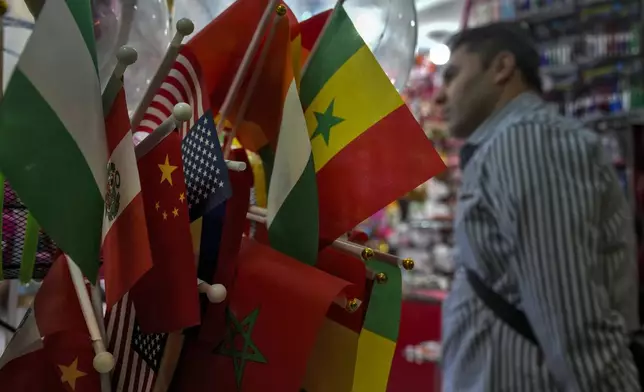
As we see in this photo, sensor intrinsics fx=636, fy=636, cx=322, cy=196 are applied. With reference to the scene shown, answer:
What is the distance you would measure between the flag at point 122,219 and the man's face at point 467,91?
1360mm

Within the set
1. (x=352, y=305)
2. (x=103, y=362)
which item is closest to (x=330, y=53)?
(x=352, y=305)

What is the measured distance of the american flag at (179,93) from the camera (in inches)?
25.0

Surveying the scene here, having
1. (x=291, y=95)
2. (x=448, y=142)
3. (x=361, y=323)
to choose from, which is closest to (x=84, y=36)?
(x=291, y=95)

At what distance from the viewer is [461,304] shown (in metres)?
1.51

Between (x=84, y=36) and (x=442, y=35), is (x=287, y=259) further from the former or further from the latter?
(x=442, y=35)

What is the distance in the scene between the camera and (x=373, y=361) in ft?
2.29

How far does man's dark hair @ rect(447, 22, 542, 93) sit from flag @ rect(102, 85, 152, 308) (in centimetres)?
139

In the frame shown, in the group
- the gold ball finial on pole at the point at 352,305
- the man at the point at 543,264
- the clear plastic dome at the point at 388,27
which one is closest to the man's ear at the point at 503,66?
the man at the point at 543,264

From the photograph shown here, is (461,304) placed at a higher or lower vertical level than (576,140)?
lower

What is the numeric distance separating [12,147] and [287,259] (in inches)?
10.6

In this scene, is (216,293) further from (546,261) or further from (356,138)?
(546,261)

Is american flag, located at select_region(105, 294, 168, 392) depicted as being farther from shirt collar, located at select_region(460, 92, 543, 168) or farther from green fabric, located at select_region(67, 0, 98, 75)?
shirt collar, located at select_region(460, 92, 543, 168)

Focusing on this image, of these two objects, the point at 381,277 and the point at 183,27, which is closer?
the point at 183,27

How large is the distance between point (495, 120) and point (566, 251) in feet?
A: 1.54
